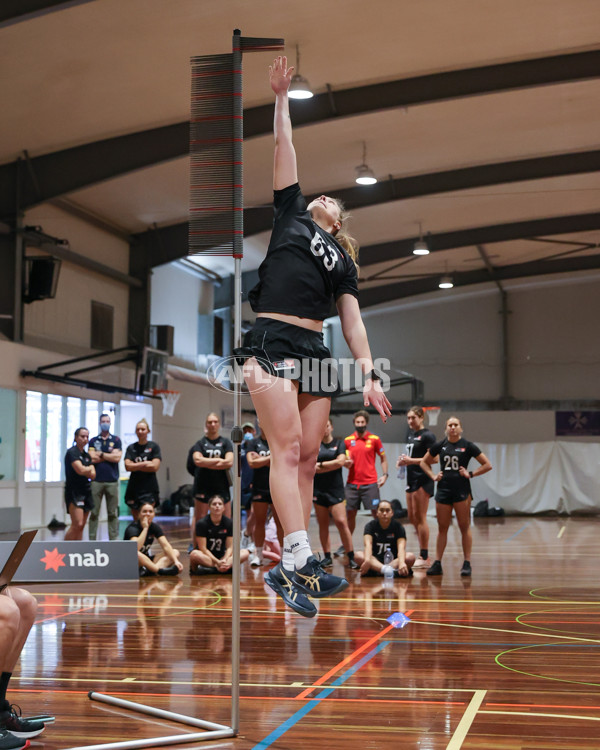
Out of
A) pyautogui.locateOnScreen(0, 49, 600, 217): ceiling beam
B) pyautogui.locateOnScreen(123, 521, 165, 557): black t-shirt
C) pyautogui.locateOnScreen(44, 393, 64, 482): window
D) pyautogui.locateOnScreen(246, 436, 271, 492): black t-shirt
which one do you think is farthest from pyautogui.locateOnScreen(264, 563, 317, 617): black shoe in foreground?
pyautogui.locateOnScreen(44, 393, 64, 482): window

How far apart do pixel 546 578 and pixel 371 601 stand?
2513mm

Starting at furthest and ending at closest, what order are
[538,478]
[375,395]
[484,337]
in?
[484,337] < [538,478] < [375,395]

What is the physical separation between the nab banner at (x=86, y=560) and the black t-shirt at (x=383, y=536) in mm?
3325

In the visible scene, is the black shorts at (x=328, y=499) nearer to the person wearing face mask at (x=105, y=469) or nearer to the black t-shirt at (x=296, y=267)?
the person wearing face mask at (x=105, y=469)

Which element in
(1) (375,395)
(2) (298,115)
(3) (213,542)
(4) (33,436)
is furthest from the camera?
(4) (33,436)

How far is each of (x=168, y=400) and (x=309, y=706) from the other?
49.1ft

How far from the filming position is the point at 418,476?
9.79 metres

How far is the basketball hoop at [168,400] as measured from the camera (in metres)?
18.3

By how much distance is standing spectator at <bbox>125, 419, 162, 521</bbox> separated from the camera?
10.1 meters

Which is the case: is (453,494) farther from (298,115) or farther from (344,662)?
(298,115)

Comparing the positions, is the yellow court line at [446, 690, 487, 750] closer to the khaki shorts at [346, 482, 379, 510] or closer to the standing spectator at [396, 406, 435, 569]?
the standing spectator at [396, 406, 435, 569]

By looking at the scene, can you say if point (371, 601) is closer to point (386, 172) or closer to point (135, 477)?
point (135, 477)

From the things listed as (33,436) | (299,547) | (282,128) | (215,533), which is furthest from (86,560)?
(33,436)

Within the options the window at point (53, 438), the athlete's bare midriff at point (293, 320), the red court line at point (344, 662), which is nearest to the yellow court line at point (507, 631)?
the red court line at point (344, 662)
